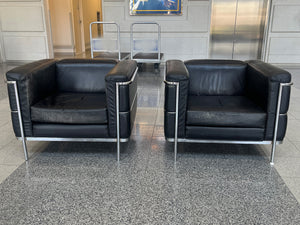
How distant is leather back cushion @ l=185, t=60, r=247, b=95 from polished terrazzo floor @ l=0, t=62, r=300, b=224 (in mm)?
573

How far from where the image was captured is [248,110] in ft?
7.17

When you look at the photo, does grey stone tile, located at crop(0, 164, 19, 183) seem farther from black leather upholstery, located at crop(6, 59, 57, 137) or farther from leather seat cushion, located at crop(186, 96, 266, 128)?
leather seat cushion, located at crop(186, 96, 266, 128)

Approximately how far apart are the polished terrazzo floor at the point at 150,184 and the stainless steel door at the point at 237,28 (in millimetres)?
5008

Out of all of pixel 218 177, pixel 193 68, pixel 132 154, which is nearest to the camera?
pixel 218 177

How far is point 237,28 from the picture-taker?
7.13 meters

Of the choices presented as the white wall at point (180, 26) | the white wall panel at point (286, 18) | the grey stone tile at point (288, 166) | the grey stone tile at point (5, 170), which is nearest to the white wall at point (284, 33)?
the white wall panel at point (286, 18)

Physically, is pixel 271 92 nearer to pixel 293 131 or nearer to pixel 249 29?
pixel 293 131

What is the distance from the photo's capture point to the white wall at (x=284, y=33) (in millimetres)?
6746

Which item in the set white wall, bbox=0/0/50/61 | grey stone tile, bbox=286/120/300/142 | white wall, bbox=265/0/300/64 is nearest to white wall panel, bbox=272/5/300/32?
white wall, bbox=265/0/300/64

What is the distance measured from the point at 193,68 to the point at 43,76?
1475mm

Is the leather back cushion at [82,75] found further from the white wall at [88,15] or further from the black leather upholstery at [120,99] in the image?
the white wall at [88,15]

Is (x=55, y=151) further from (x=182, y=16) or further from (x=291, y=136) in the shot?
(x=182, y=16)

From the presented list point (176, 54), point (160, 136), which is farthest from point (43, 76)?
point (176, 54)

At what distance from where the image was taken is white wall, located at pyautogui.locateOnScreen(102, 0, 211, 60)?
22.9 feet
